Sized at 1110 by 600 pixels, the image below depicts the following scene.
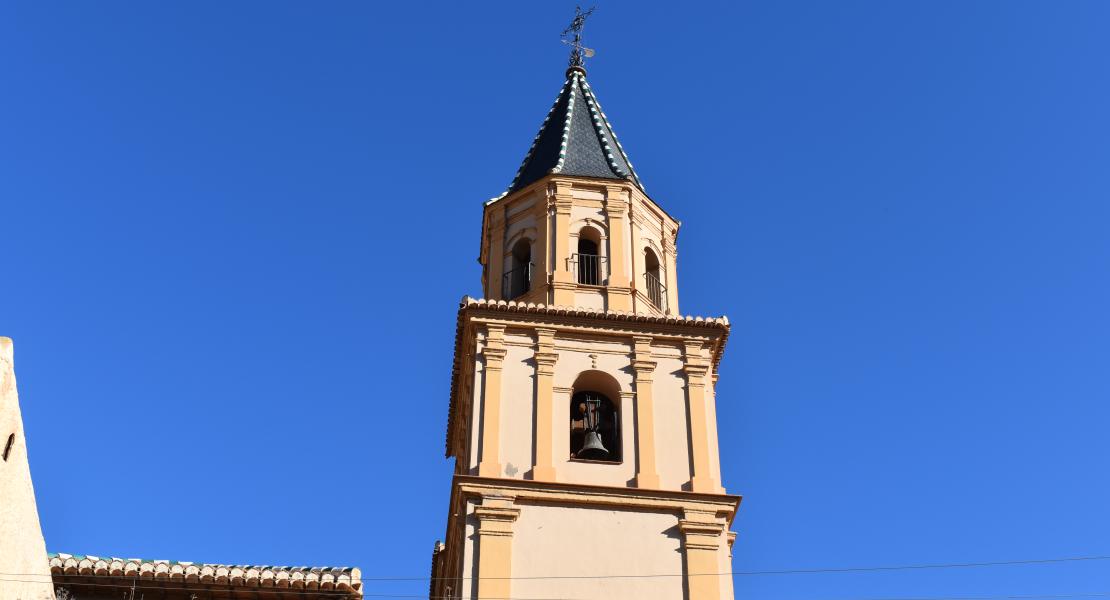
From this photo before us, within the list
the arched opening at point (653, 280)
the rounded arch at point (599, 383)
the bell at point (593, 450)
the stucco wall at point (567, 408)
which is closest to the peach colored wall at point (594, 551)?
the stucco wall at point (567, 408)

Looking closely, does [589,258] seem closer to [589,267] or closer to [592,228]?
[589,267]

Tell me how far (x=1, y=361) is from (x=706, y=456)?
33.8ft

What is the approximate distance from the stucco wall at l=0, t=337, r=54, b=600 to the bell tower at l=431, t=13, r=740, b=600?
243 inches

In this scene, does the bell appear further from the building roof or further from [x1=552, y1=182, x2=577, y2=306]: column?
the building roof

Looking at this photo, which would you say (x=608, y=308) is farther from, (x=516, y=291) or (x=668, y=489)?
(x=668, y=489)

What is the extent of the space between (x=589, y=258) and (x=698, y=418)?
3678mm

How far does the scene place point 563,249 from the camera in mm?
22562

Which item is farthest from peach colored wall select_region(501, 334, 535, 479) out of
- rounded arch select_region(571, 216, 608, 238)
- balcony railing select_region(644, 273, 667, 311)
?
balcony railing select_region(644, 273, 667, 311)

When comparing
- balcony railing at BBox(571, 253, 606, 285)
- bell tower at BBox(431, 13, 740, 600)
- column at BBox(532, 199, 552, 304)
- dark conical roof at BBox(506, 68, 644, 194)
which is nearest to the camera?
bell tower at BBox(431, 13, 740, 600)

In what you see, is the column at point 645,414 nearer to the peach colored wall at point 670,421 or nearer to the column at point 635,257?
the peach colored wall at point 670,421

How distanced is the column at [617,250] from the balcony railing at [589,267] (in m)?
0.18

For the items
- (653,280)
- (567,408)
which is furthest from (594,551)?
(653,280)

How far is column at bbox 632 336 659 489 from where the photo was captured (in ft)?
64.8

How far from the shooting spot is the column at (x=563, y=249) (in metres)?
22.0
